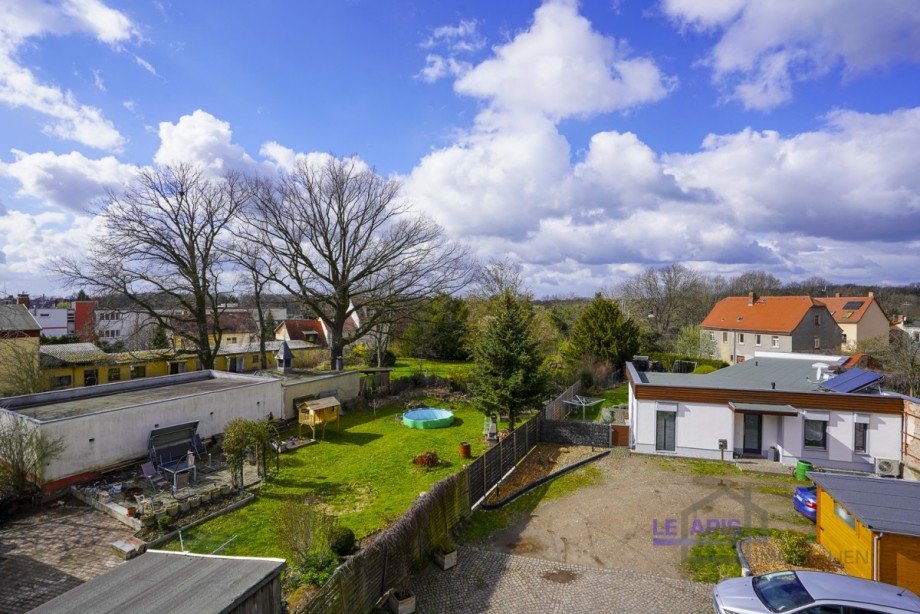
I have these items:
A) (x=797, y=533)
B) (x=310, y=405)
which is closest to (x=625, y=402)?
(x=797, y=533)

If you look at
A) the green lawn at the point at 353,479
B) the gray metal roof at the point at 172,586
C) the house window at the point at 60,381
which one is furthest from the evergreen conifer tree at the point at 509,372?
the house window at the point at 60,381

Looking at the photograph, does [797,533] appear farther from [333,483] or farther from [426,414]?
[426,414]

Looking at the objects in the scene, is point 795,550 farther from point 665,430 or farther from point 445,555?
point 665,430

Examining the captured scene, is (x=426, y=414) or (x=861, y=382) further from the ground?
(x=861, y=382)

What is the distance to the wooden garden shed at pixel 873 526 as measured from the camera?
905 centimetres

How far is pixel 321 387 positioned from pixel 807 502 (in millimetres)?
21754

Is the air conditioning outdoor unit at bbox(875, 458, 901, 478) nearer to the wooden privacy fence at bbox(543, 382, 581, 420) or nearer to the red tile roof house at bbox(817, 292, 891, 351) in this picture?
the wooden privacy fence at bbox(543, 382, 581, 420)

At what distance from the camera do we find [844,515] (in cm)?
1059

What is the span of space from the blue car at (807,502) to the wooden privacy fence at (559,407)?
10.2 metres

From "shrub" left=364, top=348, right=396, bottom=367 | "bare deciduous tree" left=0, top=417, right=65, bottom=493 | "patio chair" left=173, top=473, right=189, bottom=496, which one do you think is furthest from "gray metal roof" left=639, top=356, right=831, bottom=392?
"shrub" left=364, top=348, right=396, bottom=367

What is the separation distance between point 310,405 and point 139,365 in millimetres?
17426

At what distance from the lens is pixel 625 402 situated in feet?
96.5

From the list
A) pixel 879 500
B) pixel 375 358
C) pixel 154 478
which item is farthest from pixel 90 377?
pixel 879 500

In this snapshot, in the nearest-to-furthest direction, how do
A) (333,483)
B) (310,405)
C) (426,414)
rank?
(333,483) < (310,405) < (426,414)
